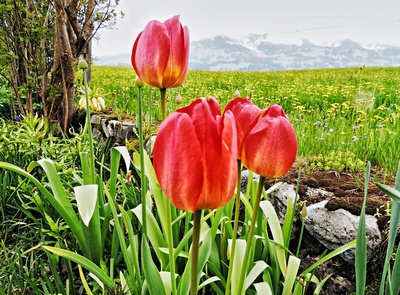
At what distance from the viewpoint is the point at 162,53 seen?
3.50ft

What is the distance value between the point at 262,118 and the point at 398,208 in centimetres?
54

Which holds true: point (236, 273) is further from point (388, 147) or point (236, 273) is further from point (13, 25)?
point (13, 25)

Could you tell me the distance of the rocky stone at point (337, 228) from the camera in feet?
5.73

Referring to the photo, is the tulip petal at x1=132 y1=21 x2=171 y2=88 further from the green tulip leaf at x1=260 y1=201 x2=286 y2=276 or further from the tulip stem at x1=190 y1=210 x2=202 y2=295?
the green tulip leaf at x1=260 y1=201 x2=286 y2=276

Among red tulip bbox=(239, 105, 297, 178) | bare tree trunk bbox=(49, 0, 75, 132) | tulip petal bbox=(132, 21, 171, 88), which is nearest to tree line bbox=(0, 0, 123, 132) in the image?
bare tree trunk bbox=(49, 0, 75, 132)

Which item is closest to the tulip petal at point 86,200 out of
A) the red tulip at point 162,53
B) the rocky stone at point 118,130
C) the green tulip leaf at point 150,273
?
the green tulip leaf at point 150,273

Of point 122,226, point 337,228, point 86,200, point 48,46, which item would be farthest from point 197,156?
point 48,46

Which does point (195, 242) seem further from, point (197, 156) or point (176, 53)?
point (176, 53)

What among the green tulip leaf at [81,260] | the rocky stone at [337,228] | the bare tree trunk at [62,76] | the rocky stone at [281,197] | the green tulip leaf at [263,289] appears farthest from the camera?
the bare tree trunk at [62,76]

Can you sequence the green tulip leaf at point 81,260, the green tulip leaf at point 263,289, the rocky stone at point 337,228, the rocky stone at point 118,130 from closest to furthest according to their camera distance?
→ the green tulip leaf at point 263,289
the green tulip leaf at point 81,260
the rocky stone at point 337,228
the rocky stone at point 118,130

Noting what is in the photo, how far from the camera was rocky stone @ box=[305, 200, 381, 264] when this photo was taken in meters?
1.75

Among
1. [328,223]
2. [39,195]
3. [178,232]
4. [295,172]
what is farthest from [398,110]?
[39,195]

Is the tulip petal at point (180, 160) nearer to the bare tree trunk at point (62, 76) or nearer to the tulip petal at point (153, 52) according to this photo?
the tulip petal at point (153, 52)

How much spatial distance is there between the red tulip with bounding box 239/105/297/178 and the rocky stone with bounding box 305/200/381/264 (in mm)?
1157
